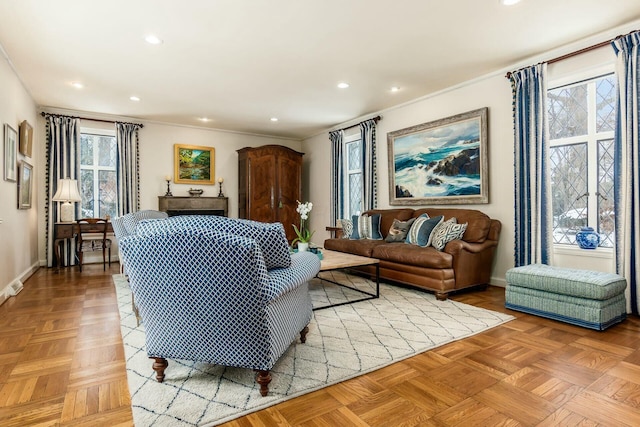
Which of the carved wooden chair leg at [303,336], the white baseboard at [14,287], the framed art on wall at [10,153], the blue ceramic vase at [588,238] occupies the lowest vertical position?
the carved wooden chair leg at [303,336]

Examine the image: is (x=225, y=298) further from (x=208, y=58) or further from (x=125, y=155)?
(x=125, y=155)

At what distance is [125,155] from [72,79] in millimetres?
1897

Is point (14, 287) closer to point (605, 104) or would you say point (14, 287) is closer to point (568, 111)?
point (568, 111)

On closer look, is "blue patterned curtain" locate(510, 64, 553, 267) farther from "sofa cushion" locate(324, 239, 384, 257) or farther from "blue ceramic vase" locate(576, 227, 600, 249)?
"sofa cushion" locate(324, 239, 384, 257)

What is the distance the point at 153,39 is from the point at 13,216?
2665 millimetres

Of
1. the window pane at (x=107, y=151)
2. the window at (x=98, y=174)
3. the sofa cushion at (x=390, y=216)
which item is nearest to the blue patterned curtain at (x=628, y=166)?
the sofa cushion at (x=390, y=216)

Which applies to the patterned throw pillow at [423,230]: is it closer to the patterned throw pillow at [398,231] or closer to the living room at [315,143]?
the patterned throw pillow at [398,231]

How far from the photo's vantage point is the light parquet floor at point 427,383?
5.13ft

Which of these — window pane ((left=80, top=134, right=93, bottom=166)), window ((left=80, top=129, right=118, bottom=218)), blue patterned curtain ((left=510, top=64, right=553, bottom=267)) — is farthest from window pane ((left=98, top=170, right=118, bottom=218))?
blue patterned curtain ((left=510, top=64, right=553, bottom=267))

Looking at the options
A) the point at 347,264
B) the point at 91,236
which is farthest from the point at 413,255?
the point at 91,236

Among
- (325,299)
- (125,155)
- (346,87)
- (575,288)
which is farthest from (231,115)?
(575,288)

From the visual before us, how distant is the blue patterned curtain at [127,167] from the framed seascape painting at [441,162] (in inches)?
170

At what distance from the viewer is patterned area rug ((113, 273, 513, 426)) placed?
1646 mm

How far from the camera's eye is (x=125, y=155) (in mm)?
6043
